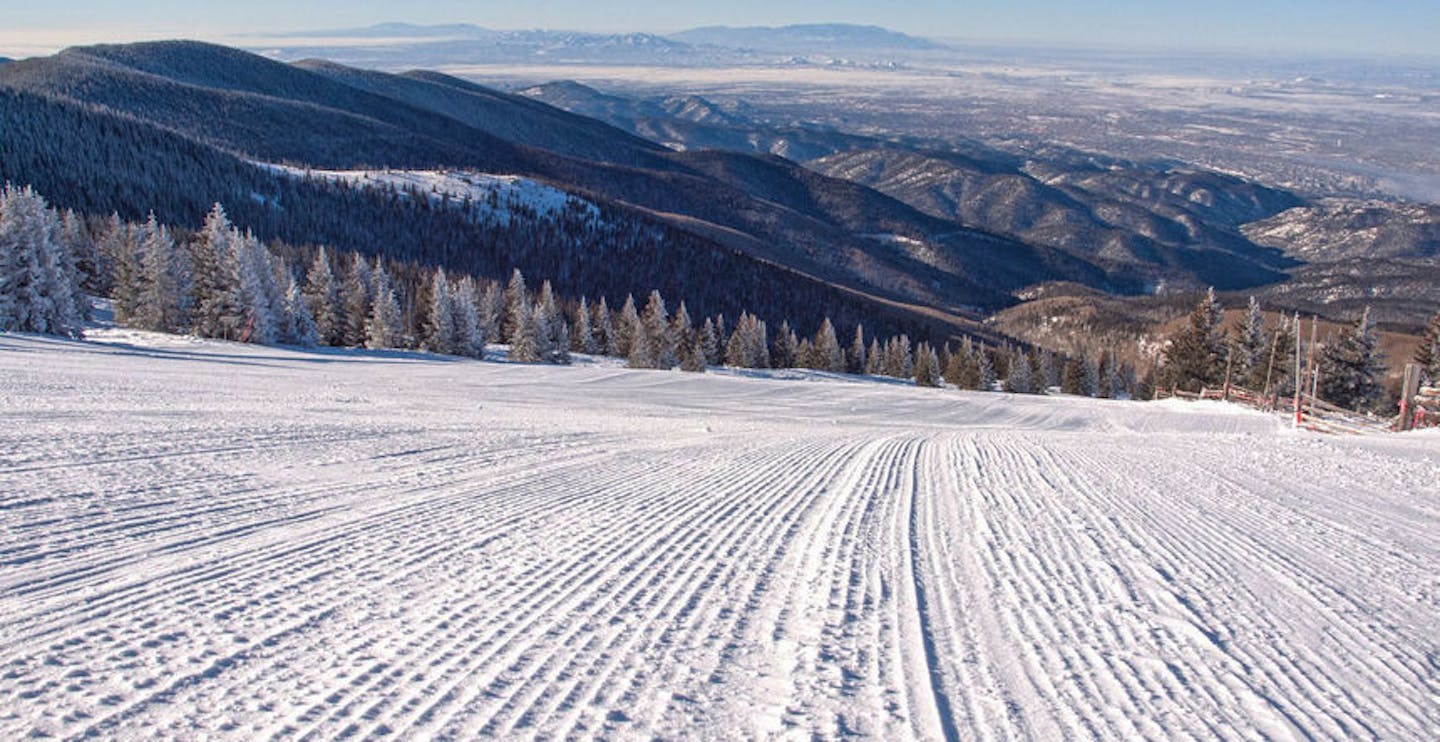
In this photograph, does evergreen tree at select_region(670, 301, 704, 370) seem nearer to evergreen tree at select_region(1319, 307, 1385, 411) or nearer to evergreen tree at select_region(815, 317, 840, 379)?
evergreen tree at select_region(815, 317, 840, 379)

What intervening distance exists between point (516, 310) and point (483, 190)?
339ft

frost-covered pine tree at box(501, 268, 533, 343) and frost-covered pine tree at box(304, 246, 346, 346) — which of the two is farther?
frost-covered pine tree at box(501, 268, 533, 343)

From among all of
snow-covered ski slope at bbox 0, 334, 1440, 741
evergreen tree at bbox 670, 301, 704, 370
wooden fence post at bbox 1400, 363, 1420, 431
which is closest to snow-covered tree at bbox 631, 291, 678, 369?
evergreen tree at bbox 670, 301, 704, 370

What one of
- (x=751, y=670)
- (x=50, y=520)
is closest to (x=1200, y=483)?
(x=751, y=670)

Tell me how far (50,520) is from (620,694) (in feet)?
17.4

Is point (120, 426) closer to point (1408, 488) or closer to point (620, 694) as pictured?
point (620, 694)

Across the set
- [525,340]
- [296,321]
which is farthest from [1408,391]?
[296,321]

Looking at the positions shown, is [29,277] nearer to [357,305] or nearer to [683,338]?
[357,305]

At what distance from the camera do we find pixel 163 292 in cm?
4319

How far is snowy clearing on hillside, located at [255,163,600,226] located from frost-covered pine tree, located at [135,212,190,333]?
98.9 metres

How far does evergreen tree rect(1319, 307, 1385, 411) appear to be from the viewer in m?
43.3

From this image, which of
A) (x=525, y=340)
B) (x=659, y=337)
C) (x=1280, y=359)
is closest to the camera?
(x=1280, y=359)

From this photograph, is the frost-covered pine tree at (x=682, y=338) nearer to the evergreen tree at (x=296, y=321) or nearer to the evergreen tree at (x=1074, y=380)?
the evergreen tree at (x=296, y=321)

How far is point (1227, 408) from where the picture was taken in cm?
2856
